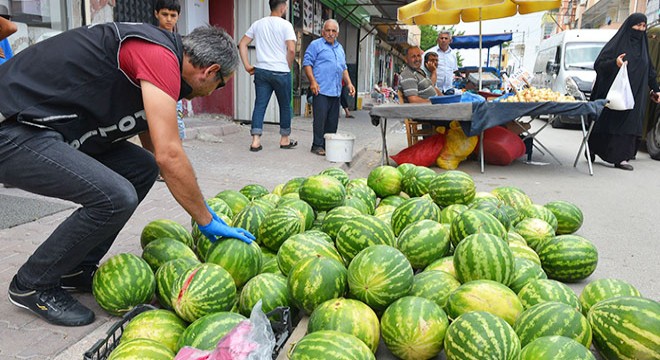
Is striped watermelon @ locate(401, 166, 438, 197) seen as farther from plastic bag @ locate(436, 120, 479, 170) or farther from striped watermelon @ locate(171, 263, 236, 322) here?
plastic bag @ locate(436, 120, 479, 170)

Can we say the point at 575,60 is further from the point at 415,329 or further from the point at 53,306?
the point at 53,306

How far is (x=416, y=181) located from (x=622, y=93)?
483 cm

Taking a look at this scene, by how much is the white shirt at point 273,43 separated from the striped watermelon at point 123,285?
5163 mm

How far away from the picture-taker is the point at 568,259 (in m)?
2.76

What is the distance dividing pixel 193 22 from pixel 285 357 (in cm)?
823

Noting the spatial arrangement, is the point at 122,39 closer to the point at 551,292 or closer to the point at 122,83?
the point at 122,83

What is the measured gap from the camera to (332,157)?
6.88 m

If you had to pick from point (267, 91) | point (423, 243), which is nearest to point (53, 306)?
point (423, 243)

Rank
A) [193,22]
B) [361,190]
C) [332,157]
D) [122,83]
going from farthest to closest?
[193,22], [332,157], [361,190], [122,83]

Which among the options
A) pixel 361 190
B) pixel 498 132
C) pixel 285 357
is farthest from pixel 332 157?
pixel 285 357

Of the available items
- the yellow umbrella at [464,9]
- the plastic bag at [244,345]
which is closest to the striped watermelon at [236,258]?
the plastic bag at [244,345]

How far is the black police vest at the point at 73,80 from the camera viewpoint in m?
2.15

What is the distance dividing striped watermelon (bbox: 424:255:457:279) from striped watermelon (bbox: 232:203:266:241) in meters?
0.98

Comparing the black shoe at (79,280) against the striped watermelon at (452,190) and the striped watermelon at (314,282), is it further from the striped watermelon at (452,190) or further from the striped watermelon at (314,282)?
the striped watermelon at (452,190)
